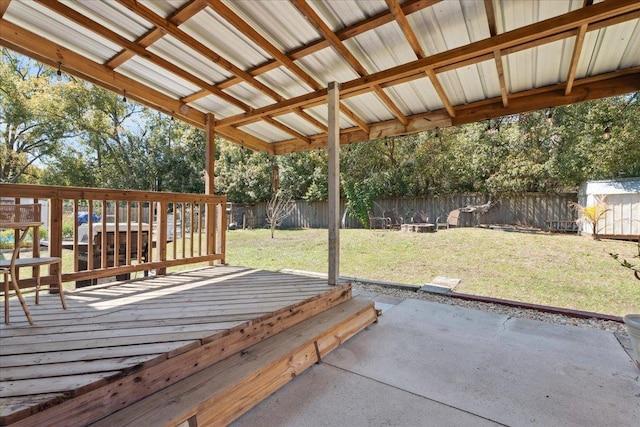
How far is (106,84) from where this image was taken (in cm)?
339

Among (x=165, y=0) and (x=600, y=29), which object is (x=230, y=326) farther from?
(x=600, y=29)

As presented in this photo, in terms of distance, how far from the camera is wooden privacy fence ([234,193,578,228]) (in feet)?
31.0

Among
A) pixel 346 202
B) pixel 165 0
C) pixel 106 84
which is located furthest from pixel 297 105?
pixel 346 202

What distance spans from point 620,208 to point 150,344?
1005cm

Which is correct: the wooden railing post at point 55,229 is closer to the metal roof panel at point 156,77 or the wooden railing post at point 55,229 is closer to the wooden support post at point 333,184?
the metal roof panel at point 156,77

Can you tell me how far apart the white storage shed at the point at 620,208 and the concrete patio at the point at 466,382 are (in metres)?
6.52

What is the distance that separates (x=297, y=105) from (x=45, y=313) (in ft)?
10.1

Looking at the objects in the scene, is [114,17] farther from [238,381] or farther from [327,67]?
[238,381]

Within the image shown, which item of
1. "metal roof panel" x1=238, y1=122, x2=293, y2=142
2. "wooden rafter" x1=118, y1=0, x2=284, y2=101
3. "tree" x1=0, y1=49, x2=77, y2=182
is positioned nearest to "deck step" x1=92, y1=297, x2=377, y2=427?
"wooden rafter" x1=118, y1=0, x2=284, y2=101

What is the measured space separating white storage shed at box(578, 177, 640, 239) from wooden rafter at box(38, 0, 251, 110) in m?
9.10

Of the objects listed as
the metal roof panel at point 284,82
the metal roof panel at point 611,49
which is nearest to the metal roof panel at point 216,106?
the metal roof panel at point 284,82

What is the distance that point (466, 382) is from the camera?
1.94 meters

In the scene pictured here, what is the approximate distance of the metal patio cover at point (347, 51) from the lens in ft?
7.54

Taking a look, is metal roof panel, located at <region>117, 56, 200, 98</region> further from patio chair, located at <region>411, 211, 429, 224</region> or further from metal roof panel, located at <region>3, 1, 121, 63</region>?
patio chair, located at <region>411, 211, 429, 224</region>
